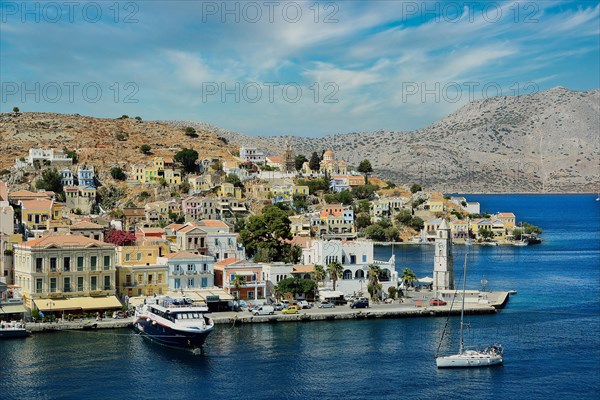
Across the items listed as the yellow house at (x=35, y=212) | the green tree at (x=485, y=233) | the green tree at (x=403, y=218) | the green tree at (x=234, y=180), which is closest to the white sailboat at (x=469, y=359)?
the yellow house at (x=35, y=212)

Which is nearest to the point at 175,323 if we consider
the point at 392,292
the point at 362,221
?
the point at 392,292

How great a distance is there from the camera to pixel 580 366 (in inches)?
1636

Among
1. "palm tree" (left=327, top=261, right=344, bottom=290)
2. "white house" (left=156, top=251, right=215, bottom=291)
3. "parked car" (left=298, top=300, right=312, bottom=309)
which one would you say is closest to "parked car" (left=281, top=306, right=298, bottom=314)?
"parked car" (left=298, top=300, right=312, bottom=309)

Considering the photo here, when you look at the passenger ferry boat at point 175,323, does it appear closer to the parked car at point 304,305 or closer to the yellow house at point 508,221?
the parked car at point 304,305

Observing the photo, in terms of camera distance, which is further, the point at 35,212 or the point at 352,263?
the point at 35,212

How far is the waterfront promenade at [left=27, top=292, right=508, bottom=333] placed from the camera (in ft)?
155

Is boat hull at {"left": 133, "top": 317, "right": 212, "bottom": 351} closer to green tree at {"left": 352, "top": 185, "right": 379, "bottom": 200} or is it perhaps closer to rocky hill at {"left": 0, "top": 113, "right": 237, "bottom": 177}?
rocky hill at {"left": 0, "top": 113, "right": 237, "bottom": 177}

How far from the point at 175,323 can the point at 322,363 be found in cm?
783

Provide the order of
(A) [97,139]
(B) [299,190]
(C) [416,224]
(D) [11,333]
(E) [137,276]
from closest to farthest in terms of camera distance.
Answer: (D) [11,333] → (E) [137,276] → (B) [299,190] → (C) [416,224] → (A) [97,139]

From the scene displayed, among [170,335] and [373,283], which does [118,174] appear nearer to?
[373,283]

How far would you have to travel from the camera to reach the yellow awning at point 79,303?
1930 inches

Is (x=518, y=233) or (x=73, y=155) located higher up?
(x=73, y=155)

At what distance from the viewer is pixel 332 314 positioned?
51969 millimetres

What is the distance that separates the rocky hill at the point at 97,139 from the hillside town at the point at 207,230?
306cm
